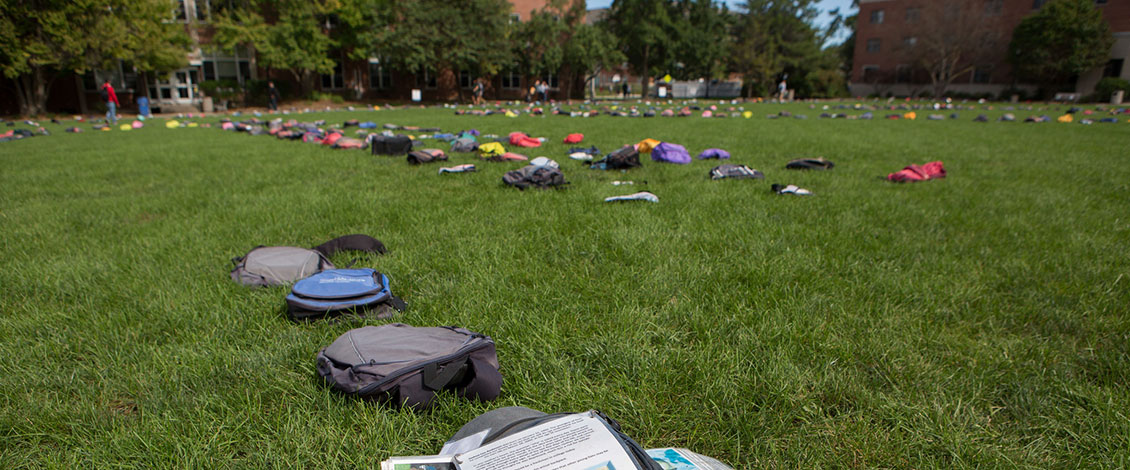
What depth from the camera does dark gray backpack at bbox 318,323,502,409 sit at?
6.54 ft

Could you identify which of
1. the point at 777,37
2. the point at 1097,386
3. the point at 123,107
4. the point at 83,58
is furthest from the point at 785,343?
the point at 777,37

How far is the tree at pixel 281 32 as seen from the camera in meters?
26.0

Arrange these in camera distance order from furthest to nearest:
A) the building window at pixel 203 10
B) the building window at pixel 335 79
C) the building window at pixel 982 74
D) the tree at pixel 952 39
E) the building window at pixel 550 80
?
the building window at pixel 550 80
the building window at pixel 982 74
the tree at pixel 952 39
the building window at pixel 335 79
the building window at pixel 203 10

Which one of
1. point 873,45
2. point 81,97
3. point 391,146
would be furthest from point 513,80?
point 391,146

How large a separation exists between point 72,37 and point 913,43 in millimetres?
53570

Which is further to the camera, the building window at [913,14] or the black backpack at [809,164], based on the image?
the building window at [913,14]

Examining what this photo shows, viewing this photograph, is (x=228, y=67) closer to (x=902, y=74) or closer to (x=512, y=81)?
(x=512, y=81)

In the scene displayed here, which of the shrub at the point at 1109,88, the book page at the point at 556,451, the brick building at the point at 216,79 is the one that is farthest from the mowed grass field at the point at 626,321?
the shrub at the point at 1109,88

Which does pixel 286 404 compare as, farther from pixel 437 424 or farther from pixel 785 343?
pixel 785 343

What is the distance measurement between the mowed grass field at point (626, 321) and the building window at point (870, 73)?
47163 millimetres

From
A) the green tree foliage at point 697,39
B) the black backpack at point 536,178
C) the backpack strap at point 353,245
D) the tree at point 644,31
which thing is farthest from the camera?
the green tree foliage at point 697,39

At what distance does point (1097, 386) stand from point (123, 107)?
36210 millimetres

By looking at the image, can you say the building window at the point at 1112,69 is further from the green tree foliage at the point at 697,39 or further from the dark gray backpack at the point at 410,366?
the dark gray backpack at the point at 410,366

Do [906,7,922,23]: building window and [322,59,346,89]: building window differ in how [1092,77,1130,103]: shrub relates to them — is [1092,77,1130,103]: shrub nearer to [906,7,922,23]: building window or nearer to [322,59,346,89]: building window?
[906,7,922,23]: building window
